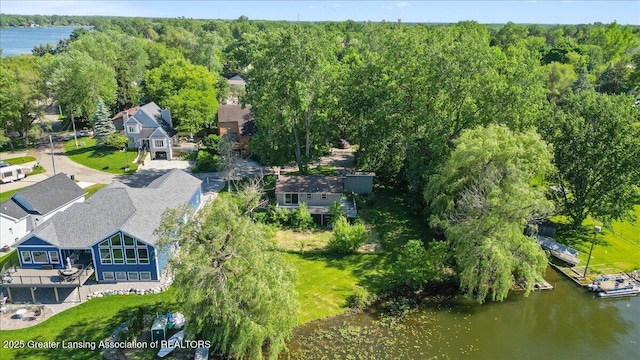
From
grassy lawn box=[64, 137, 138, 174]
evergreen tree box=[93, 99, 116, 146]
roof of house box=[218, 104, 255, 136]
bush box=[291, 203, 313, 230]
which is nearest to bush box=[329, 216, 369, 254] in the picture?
bush box=[291, 203, 313, 230]

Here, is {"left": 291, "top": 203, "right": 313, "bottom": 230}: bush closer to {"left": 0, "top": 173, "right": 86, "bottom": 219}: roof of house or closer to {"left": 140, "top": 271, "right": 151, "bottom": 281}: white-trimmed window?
{"left": 140, "top": 271, "right": 151, "bottom": 281}: white-trimmed window

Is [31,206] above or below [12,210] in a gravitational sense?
above

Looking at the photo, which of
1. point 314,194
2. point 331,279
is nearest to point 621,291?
point 331,279

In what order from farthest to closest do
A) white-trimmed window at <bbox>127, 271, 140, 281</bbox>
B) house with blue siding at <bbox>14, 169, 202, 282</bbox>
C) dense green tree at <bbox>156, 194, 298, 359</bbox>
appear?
Result: white-trimmed window at <bbox>127, 271, 140, 281</bbox> → house with blue siding at <bbox>14, 169, 202, 282</bbox> → dense green tree at <bbox>156, 194, 298, 359</bbox>

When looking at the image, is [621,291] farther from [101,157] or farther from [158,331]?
[101,157]

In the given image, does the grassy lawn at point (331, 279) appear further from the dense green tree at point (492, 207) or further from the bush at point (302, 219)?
the dense green tree at point (492, 207)

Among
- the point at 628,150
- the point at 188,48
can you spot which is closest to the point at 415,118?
the point at 628,150

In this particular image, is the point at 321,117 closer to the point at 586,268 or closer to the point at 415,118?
the point at 415,118
